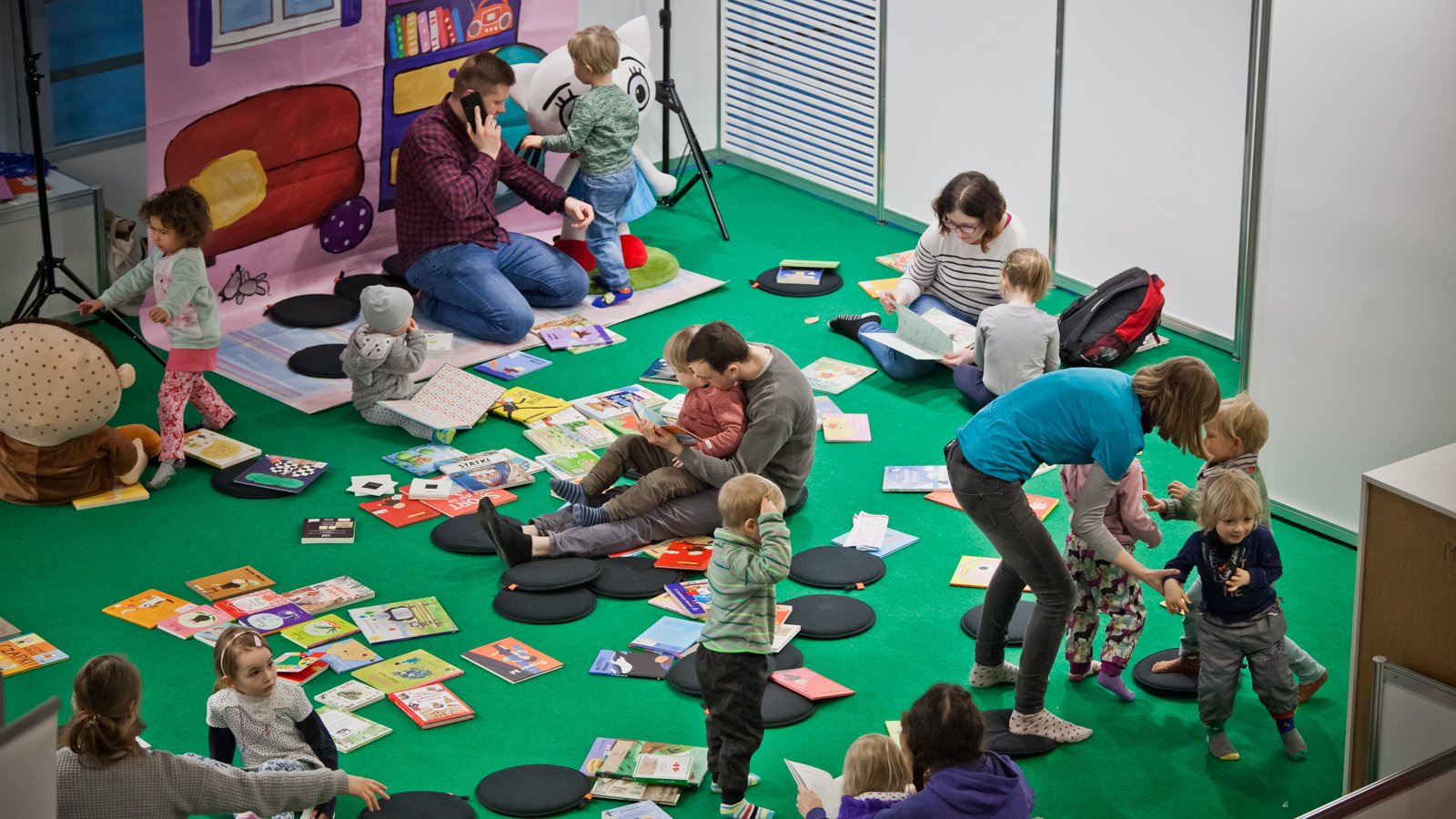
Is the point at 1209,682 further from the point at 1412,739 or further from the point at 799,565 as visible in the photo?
the point at 799,565

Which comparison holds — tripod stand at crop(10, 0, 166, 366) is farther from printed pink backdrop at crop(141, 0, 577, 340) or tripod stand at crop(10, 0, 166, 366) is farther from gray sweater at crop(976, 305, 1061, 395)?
gray sweater at crop(976, 305, 1061, 395)

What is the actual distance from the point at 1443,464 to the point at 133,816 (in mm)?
3918

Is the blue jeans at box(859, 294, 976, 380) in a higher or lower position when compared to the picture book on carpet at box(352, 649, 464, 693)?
higher

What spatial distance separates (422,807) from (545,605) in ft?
4.40

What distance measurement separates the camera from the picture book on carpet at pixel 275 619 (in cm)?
584

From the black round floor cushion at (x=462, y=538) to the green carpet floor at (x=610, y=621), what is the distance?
0.19ft

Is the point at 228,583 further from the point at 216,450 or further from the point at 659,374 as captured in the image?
the point at 659,374

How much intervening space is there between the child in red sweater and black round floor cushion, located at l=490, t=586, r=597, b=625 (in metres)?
0.45

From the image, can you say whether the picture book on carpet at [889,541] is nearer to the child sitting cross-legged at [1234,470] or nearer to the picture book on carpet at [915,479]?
the picture book on carpet at [915,479]

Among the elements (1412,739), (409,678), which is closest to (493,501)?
(409,678)

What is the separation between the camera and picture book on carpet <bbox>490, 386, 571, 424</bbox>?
7672 millimetres

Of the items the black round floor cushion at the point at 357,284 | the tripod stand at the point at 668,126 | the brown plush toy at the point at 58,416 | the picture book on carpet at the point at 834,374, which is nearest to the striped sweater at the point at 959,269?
the picture book on carpet at the point at 834,374

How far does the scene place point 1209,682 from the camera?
5145 millimetres

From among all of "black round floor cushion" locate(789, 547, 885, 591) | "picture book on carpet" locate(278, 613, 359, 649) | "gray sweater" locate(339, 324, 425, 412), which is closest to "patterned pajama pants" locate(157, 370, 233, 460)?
"gray sweater" locate(339, 324, 425, 412)
